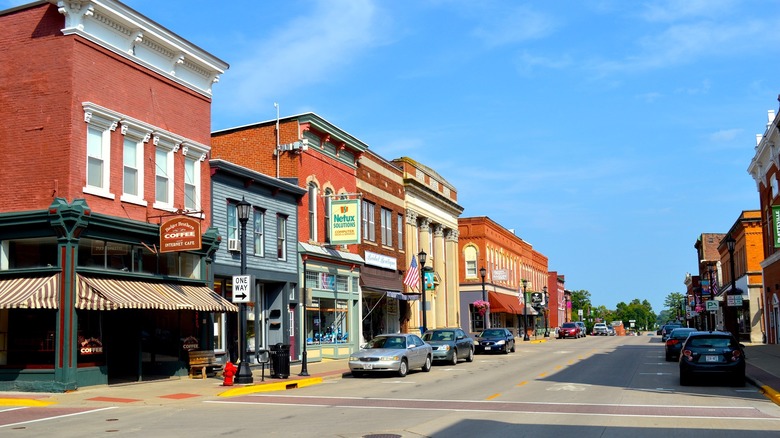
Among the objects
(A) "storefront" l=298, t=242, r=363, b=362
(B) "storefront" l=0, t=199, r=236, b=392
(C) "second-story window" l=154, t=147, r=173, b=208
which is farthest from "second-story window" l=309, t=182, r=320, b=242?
(B) "storefront" l=0, t=199, r=236, b=392

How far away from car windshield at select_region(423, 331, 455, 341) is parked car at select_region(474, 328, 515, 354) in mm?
8659

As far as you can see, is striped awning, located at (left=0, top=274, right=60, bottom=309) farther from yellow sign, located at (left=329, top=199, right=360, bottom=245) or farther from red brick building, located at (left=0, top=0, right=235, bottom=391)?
yellow sign, located at (left=329, top=199, right=360, bottom=245)

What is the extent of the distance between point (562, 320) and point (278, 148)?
326 feet

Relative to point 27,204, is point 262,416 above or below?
below

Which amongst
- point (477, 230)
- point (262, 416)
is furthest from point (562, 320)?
point (262, 416)

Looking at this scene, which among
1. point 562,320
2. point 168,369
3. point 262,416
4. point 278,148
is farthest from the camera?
point 562,320

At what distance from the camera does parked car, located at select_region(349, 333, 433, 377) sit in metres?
25.2

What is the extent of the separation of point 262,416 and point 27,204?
9641 millimetres

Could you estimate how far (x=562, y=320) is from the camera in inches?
4919

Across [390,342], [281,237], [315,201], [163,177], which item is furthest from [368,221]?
[163,177]

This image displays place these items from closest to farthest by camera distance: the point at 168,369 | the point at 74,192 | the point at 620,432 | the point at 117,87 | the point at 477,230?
the point at 620,432 → the point at 74,192 → the point at 117,87 → the point at 168,369 → the point at 477,230

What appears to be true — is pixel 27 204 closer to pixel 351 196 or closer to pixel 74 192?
pixel 74 192

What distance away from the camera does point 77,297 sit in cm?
1956

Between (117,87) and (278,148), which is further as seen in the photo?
(278,148)
